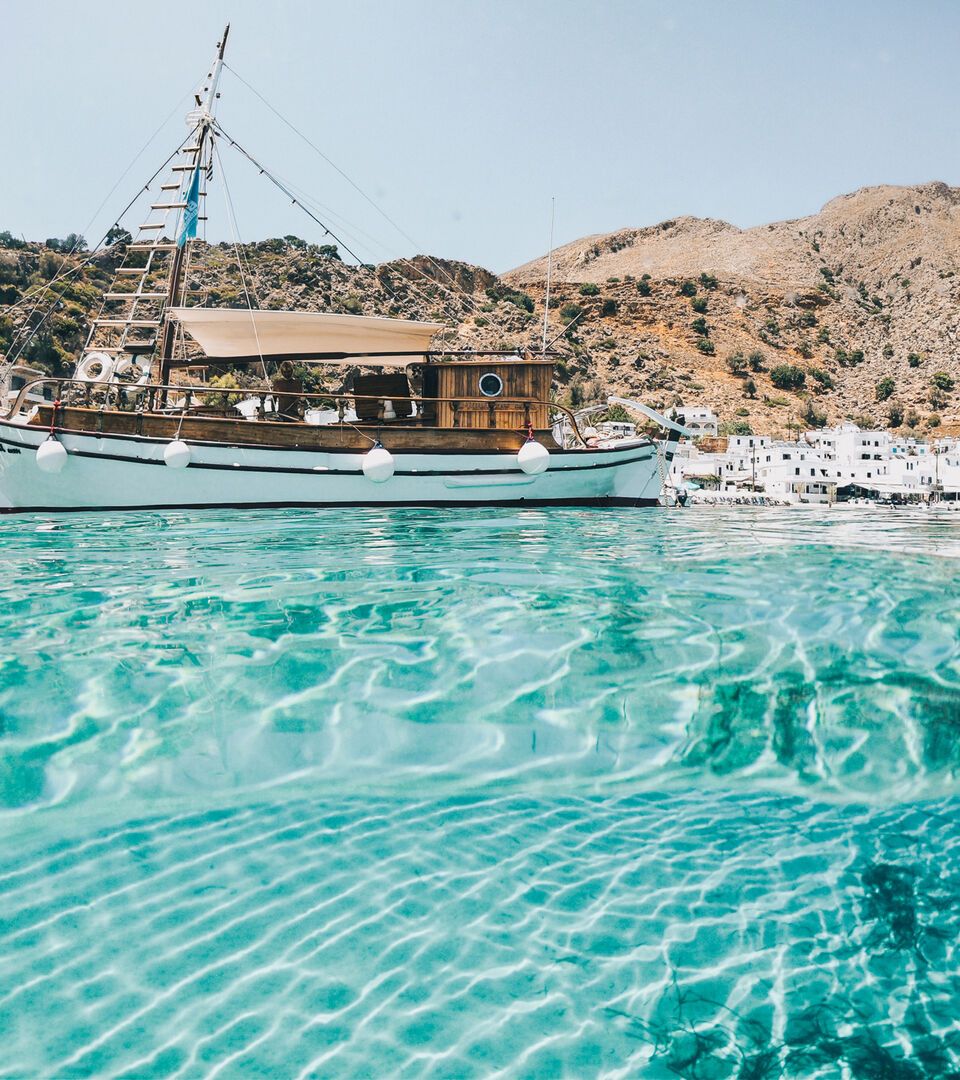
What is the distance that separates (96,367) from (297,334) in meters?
4.80

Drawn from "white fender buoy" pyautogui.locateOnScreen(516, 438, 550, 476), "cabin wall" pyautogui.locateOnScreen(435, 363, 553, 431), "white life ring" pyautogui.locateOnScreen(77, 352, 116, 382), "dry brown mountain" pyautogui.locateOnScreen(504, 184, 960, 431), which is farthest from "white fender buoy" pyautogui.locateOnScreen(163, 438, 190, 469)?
"dry brown mountain" pyautogui.locateOnScreen(504, 184, 960, 431)

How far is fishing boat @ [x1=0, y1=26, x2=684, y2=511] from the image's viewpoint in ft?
46.2

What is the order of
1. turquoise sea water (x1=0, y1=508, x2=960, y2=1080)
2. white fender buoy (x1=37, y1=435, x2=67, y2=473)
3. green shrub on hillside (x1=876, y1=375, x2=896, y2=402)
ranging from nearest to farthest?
turquoise sea water (x1=0, y1=508, x2=960, y2=1080) < white fender buoy (x1=37, y1=435, x2=67, y2=473) < green shrub on hillside (x1=876, y1=375, x2=896, y2=402)

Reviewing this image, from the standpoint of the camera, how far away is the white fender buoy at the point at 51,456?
1325 centimetres

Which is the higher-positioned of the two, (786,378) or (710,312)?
(710,312)

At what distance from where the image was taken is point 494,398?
16.2 metres

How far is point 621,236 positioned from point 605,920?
151 meters

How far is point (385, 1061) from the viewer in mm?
2492

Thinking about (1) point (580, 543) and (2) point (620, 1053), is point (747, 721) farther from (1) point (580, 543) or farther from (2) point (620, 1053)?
(1) point (580, 543)

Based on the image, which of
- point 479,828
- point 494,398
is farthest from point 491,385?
point 479,828

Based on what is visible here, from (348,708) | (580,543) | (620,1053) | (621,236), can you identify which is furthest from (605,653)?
(621,236)

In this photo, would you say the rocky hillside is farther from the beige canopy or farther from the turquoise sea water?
the turquoise sea water

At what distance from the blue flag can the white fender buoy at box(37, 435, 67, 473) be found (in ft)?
20.6

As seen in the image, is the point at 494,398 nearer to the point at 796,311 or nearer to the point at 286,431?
the point at 286,431
